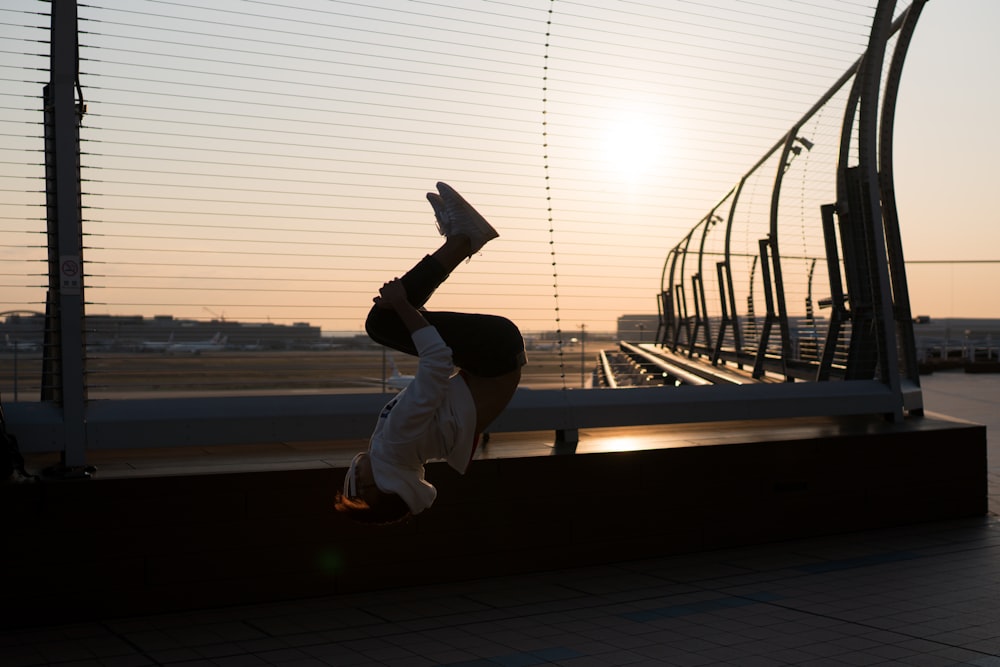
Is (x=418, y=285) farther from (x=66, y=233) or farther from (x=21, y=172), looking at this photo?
(x=21, y=172)

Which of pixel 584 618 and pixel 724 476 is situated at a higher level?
pixel 724 476

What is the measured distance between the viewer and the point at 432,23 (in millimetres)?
5855

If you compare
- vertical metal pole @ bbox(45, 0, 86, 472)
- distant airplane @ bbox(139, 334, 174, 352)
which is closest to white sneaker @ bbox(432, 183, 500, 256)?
distant airplane @ bbox(139, 334, 174, 352)

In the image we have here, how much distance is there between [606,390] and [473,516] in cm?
132

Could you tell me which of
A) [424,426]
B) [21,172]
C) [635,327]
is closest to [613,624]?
[424,426]

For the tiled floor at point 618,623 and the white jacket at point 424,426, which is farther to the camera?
the tiled floor at point 618,623

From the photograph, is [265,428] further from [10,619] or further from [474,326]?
[474,326]

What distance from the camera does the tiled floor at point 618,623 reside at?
4090 millimetres

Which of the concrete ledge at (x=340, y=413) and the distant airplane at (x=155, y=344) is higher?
the distant airplane at (x=155, y=344)

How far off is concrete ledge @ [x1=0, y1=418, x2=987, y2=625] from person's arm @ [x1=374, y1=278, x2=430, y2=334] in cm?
Result: 187

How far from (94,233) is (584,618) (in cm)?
284

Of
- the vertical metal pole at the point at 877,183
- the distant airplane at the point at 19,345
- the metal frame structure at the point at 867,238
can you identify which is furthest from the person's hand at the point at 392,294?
the vertical metal pole at the point at 877,183

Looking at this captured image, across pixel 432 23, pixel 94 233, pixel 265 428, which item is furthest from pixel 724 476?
pixel 94 233

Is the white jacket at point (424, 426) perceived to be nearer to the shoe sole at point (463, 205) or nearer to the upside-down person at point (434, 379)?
the upside-down person at point (434, 379)
